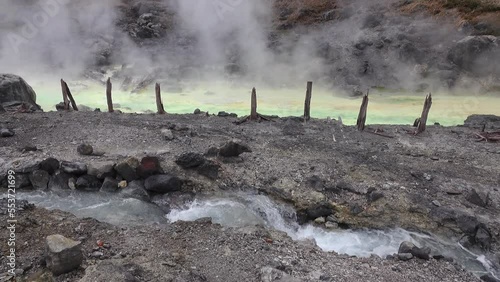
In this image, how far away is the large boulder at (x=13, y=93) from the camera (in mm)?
15056

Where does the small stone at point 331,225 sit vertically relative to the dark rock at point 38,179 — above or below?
below

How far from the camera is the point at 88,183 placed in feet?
30.6

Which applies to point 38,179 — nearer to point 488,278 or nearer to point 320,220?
point 320,220

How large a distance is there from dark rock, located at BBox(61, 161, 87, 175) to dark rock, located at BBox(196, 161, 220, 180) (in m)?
2.61

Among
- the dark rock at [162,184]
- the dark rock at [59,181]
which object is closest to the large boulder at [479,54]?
the dark rock at [162,184]

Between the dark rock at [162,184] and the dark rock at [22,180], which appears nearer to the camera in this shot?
the dark rock at [162,184]

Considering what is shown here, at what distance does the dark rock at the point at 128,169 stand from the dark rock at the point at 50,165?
4.91 feet

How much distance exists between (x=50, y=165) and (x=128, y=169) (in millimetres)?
1881

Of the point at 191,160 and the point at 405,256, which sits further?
the point at 191,160

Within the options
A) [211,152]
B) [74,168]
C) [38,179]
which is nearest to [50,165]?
[38,179]

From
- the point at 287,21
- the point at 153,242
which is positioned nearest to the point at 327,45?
the point at 287,21

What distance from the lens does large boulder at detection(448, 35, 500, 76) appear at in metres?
22.2

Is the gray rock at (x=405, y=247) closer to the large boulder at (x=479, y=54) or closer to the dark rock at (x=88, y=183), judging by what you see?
the dark rock at (x=88, y=183)

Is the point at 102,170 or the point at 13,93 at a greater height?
the point at 13,93
